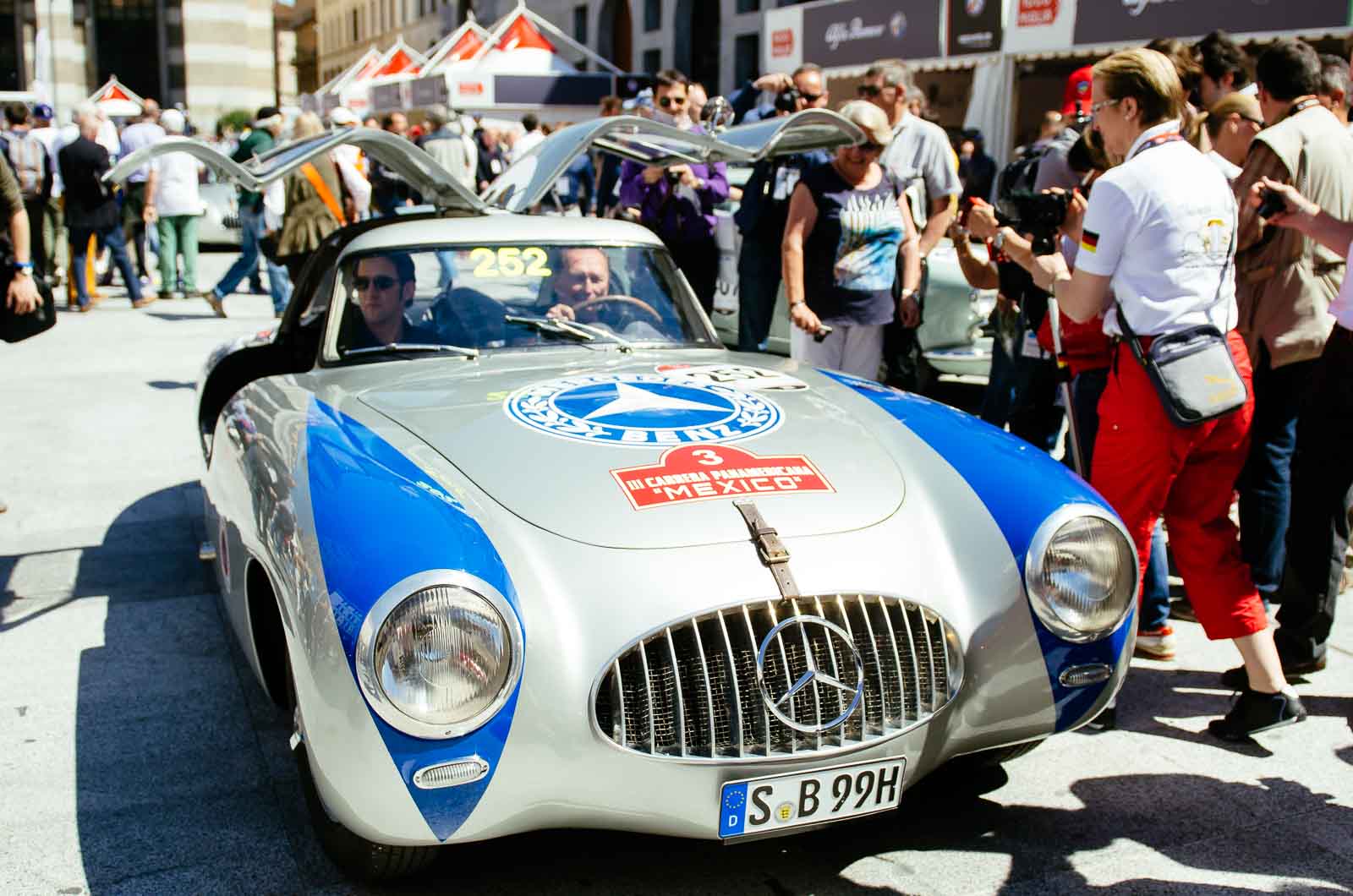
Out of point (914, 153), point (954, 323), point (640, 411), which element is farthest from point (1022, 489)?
point (954, 323)

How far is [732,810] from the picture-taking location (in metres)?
2.54

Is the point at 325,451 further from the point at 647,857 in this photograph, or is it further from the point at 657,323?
the point at 657,323

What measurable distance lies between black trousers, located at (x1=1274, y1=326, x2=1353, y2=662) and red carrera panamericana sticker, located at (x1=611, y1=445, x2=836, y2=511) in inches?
66.5

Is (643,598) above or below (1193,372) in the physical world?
below

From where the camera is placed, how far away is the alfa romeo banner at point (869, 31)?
1861 cm

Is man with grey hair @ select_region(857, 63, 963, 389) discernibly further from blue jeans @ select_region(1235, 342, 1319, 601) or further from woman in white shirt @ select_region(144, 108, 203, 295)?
woman in white shirt @ select_region(144, 108, 203, 295)

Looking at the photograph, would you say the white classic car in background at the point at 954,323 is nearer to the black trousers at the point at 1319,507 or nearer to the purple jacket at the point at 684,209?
the purple jacket at the point at 684,209

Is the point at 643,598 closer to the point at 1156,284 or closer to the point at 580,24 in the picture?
the point at 1156,284

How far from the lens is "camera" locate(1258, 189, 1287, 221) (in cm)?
375

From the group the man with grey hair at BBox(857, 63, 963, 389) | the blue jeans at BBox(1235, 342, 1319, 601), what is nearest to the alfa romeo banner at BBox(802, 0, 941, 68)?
the man with grey hair at BBox(857, 63, 963, 389)

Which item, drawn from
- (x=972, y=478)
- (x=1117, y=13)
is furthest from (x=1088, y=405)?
(x=1117, y=13)

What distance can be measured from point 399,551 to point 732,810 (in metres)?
0.84

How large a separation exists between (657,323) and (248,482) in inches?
61.8

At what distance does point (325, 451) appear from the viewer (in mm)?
3082
